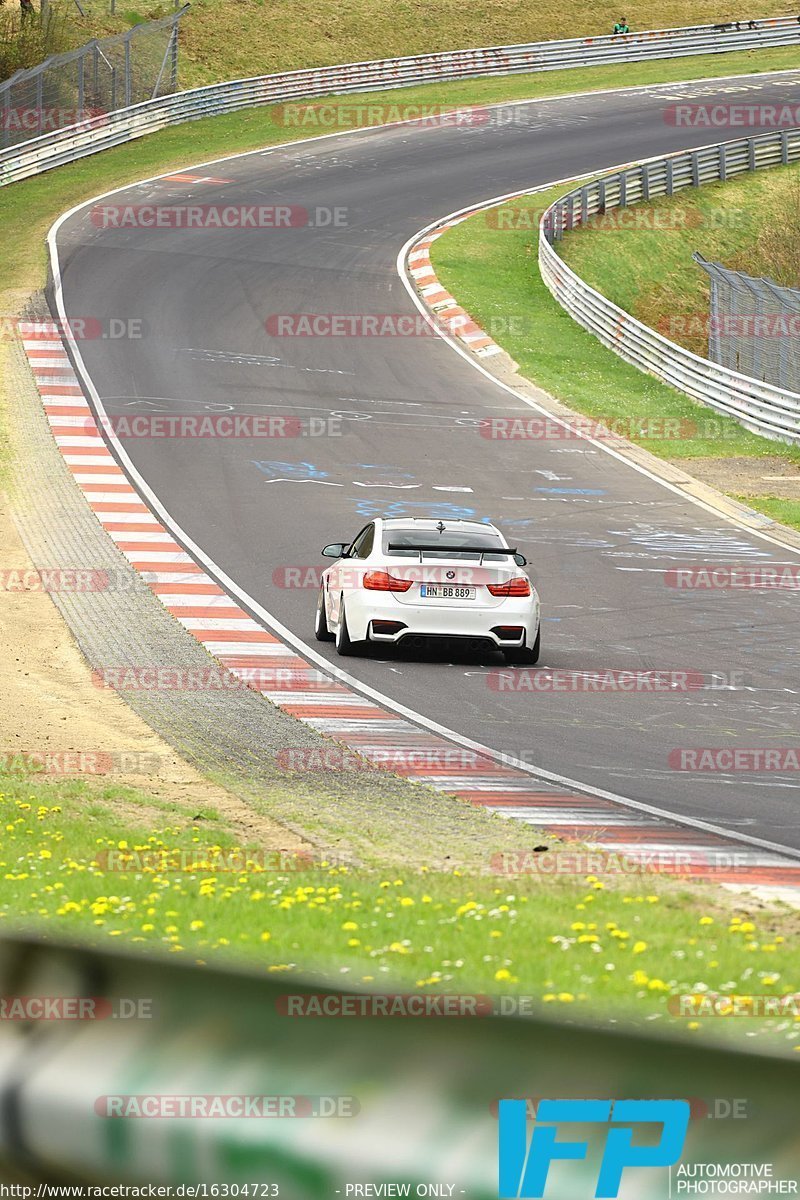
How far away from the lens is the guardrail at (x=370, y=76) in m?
53.7

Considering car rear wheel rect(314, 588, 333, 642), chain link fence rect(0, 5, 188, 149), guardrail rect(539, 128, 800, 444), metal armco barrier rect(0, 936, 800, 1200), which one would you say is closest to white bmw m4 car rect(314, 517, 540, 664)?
car rear wheel rect(314, 588, 333, 642)

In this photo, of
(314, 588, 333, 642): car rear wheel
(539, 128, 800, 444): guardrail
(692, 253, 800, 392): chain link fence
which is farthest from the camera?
(692, 253, 800, 392): chain link fence

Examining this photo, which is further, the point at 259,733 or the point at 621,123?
the point at 621,123

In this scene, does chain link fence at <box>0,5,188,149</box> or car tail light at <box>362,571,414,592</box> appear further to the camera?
chain link fence at <box>0,5,188,149</box>

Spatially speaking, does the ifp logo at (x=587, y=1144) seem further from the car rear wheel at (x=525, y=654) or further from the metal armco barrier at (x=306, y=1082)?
the car rear wheel at (x=525, y=654)

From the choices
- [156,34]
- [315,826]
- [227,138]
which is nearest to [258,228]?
[227,138]

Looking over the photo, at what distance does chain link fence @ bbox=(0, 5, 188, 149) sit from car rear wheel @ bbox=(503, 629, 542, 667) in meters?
39.1

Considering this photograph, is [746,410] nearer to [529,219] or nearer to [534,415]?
[534,415]

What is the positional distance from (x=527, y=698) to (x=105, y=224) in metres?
34.6

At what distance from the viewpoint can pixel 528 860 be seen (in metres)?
9.67

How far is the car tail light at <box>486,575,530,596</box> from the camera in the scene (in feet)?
54.4

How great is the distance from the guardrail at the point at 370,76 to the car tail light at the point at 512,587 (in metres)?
38.8

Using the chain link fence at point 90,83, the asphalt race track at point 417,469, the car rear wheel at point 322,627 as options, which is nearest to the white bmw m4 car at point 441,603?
the asphalt race track at point 417,469

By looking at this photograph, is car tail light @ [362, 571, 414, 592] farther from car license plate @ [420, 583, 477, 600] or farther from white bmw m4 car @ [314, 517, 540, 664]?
car license plate @ [420, 583, 477, 600]
